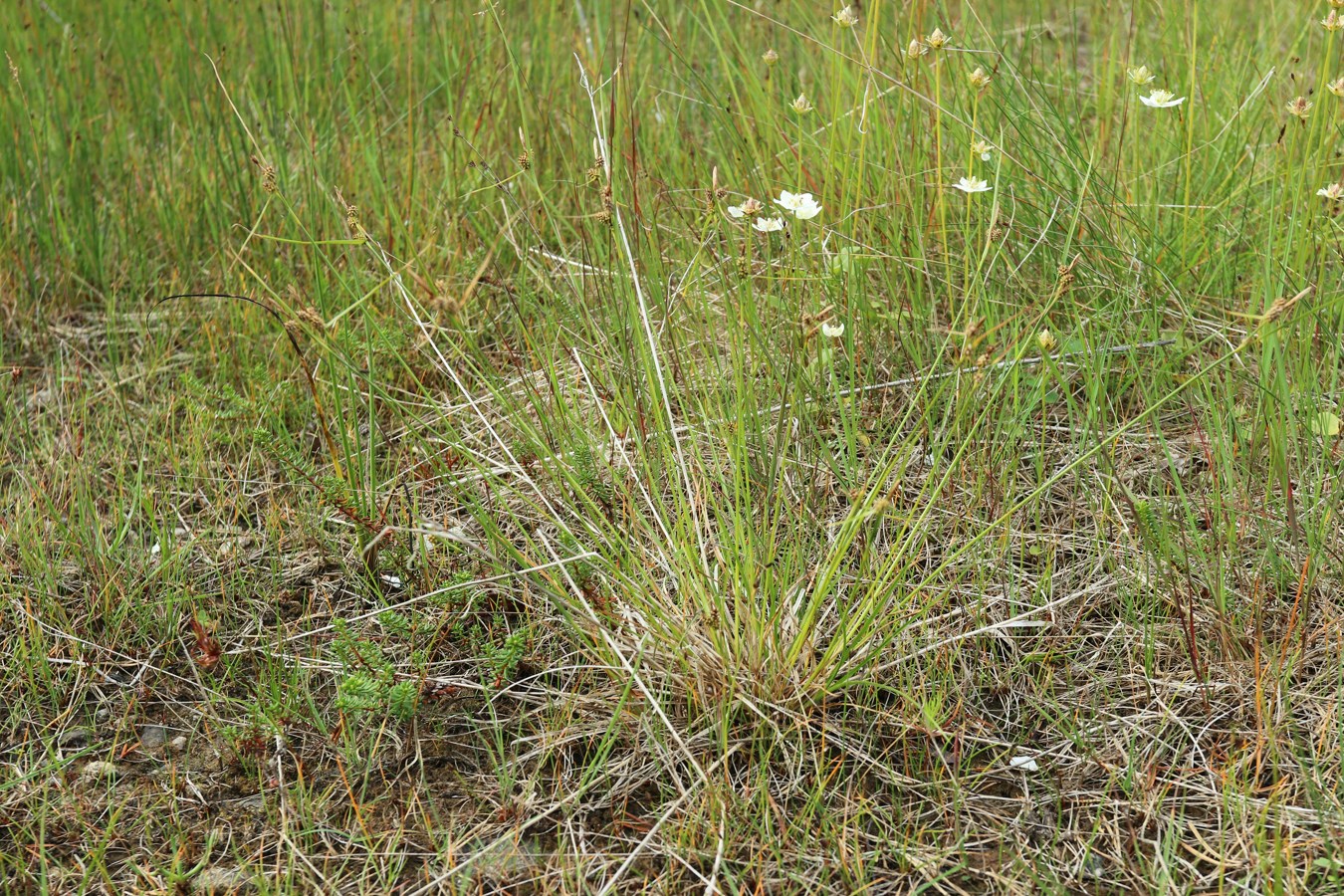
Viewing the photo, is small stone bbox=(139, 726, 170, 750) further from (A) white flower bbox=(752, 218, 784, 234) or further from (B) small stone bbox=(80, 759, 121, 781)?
(A) white flower bbox=(752, 218, 784, 234)

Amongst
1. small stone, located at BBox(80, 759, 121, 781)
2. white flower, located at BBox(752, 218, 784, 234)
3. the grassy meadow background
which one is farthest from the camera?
white flower, located at BBox(752, 218, 784, 234)

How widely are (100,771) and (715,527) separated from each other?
98cm

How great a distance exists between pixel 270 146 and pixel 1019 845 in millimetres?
2219

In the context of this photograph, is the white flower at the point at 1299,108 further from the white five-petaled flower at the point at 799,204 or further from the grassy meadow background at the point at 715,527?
the white five-petaled flower at the point at 799,204

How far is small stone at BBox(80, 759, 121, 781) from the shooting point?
1.63m

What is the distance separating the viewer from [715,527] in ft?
6.41

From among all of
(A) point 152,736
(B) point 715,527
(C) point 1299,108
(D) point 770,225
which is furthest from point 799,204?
(A) point 152,736

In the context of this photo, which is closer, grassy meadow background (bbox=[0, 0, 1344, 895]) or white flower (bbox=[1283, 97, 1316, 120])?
grassy meadow background (bbox=[0, 0, 1344, 895])

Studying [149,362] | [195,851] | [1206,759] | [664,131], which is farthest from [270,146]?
[1206,759]

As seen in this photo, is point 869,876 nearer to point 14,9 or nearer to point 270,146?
point 270,146

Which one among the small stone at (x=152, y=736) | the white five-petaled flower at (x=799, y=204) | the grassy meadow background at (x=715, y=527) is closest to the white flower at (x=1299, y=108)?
the grassy meadow background at (x=715, y=527)

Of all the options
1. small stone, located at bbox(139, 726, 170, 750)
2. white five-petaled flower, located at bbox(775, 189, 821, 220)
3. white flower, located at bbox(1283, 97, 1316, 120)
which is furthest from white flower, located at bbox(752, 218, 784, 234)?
small stone, located at bbox(139, 726, 170, 750)

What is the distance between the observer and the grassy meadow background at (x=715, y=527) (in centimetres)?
149

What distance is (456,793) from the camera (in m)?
1.59
